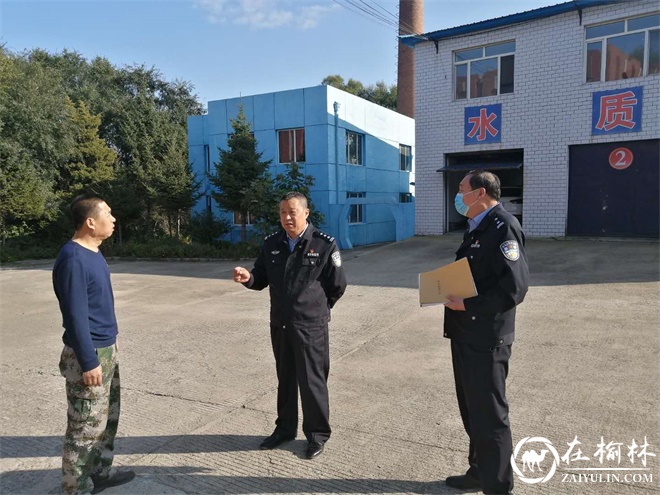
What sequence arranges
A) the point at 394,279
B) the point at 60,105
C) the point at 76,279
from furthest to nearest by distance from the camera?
the point at 60,105 < the point at 394,279 < the point at 76,279

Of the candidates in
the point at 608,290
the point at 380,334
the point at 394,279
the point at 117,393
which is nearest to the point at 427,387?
the point at 380,334

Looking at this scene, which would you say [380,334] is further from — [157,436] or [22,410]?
[22,410]

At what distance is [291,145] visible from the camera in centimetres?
1769

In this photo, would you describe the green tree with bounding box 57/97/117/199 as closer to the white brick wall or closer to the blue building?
the blue building

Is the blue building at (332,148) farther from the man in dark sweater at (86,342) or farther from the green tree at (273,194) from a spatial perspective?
the man in dark sweater at (86,342)

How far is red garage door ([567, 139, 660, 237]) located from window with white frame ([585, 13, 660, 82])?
1824 millimetres

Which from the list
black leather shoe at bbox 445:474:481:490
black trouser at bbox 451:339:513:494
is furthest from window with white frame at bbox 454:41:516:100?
black leather shoe at bbox 445:474:481:490

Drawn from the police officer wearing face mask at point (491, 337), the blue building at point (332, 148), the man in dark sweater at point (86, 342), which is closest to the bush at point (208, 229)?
the blue building at point (332, 148)

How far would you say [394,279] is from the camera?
1007 cm

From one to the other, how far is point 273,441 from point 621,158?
1314 cm

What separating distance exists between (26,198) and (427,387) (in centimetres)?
1866

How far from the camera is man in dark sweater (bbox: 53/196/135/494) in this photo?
8.82 feet

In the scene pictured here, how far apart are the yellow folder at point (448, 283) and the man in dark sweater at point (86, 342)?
1.85 m

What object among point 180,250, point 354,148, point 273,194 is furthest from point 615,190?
point 180,250
